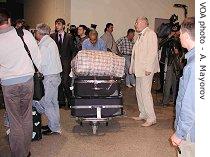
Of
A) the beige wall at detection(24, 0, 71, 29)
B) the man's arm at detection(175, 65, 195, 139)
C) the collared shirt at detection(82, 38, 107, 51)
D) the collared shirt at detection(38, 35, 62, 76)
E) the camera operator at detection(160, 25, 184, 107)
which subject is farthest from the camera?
the beige wall at detection(24, 0, 71, 29)

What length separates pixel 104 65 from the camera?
509 centimetres

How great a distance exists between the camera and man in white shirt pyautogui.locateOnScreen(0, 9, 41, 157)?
3.50 m

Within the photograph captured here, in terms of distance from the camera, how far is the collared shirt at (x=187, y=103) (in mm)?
2236

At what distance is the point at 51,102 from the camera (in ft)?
16.1

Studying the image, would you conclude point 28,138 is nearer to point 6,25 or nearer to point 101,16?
point 6,25

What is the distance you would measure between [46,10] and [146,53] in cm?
826

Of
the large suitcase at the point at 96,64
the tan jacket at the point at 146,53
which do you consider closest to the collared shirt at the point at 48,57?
the large suitcase at the point at 96,64

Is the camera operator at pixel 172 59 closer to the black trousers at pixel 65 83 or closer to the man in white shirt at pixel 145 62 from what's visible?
the man in white shirt at pixel 145 62

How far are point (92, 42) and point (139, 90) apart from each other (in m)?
1.26

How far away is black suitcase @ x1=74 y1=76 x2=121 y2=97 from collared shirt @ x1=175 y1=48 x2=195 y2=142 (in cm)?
277

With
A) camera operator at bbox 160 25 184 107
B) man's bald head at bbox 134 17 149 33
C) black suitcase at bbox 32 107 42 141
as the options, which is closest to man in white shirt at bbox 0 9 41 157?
black suitcase at bbox 32 107 42 141

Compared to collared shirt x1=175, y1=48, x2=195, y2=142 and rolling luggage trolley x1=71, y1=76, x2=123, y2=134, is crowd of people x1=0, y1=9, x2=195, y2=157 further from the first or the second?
rolling luggage trolley x1=71, y1=76, x2=123, y2=134

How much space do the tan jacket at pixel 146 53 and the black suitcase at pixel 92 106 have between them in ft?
2.28
